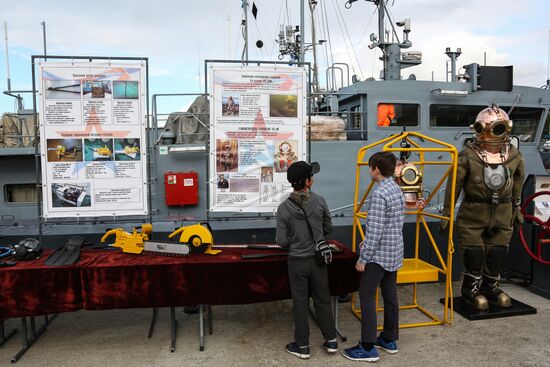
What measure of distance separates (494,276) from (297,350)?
255 centimetres

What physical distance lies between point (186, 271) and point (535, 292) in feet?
14.5

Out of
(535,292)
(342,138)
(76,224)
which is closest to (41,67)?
(76,224)

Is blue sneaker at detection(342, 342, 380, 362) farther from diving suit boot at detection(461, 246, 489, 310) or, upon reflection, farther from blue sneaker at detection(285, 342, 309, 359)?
diving suit boot at detection(461, 246, 489, 310)

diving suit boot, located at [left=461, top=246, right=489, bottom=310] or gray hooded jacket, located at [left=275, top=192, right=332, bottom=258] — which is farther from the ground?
gray hooded jacket, located at [left=275, top=192, right=332, bottom=258]

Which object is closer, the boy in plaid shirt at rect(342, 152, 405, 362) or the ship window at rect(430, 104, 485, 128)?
the boy in plaid shirt at rect(342, 152, 405, 362)

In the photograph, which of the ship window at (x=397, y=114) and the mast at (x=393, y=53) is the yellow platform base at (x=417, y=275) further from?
the mast at (x=393, y=53)

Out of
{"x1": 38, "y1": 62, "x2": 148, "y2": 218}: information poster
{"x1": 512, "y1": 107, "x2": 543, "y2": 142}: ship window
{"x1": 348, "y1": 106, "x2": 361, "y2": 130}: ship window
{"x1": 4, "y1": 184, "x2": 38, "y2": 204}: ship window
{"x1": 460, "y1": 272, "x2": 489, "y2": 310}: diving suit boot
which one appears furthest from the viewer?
{"x1": 512, "y1": 107, "x2": 543, "y2": 142}: ship window

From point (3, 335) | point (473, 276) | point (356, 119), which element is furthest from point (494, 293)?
point (3, 335)

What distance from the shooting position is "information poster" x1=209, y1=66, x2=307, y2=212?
182 inches

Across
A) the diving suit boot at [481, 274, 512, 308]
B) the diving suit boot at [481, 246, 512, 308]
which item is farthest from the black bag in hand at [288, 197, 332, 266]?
the diving suit boot at [481, 274, 512, 308]

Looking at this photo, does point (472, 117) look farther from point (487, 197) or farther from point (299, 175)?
point (299, 175)

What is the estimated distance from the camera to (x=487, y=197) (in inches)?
183

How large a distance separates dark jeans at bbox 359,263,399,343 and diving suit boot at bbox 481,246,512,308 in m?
1.71

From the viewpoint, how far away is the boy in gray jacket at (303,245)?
358 cm
